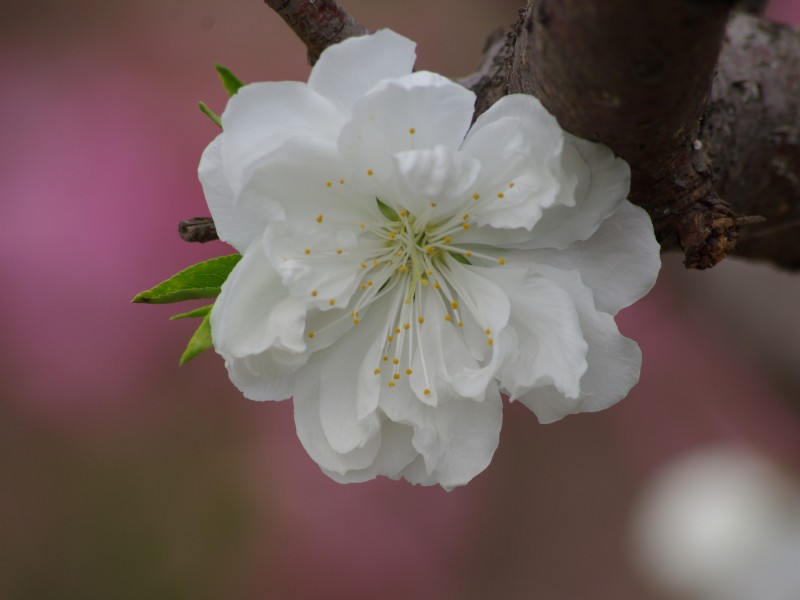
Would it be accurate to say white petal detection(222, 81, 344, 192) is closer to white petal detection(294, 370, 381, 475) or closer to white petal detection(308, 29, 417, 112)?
white petal detection(308, 29, 417, 112)

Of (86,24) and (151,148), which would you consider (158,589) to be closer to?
(151,148)

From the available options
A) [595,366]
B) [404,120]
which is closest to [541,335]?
[595,366]

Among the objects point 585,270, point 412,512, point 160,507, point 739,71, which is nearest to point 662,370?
point 412,512

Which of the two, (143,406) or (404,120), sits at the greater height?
(404,120)

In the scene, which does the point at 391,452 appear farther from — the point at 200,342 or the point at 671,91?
the point at 671,91

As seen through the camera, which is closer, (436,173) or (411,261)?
(436,173)

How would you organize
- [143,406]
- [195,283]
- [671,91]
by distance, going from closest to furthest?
[671,91] → [195,283] → [143,406]
